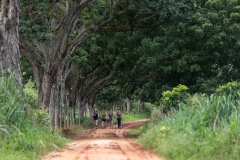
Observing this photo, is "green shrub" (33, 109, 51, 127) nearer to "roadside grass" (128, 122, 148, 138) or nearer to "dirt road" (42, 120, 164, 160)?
"dirt road" (42, 120, 164, 160)

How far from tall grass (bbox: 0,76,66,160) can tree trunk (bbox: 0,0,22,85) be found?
3.08ft

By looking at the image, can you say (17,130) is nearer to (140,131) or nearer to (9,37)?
(9,37)

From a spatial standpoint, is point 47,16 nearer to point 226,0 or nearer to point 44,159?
point 226,0

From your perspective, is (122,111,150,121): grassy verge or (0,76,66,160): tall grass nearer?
(0,76,66,160): tall grass

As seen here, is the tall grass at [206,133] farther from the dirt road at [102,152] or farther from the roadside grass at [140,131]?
the roadside grass at [140,131]

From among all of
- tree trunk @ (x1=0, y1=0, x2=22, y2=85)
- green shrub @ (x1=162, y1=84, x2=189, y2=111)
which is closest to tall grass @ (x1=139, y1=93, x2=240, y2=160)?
green shrub @ (x1=162, y1=84, x2=189, y2=111)

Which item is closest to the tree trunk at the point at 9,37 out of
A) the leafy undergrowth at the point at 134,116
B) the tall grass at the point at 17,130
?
the tall grass at the point at 17,130

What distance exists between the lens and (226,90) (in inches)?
548

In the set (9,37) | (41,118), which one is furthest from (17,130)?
(41,118)

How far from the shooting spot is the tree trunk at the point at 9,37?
15.0 meters

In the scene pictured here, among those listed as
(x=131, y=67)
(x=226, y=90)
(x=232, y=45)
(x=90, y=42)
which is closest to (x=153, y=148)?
(x=226, y=90)

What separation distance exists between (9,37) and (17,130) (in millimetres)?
4357

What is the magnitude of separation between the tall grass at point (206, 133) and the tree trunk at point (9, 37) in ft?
17.6

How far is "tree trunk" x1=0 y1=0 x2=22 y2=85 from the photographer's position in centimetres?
1499
